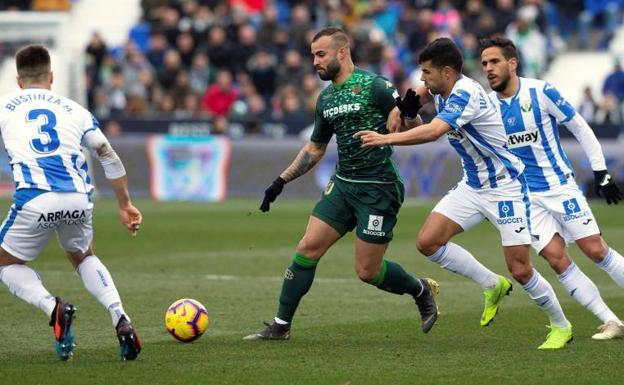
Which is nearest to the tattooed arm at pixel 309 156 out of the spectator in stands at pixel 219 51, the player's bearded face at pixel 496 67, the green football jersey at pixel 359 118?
the green football jersey at pixel 359 118

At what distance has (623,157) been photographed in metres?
22.6

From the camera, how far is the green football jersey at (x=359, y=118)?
9.60 metres

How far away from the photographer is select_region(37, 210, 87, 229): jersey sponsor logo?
8312 millimetres

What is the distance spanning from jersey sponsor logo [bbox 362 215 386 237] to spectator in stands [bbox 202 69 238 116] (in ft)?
55.7

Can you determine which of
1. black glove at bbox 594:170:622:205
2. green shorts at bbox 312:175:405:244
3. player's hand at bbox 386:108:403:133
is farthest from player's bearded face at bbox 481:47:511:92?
green shorts at bbox 312:175:405:244

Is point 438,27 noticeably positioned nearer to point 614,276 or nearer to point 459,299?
point 459,299

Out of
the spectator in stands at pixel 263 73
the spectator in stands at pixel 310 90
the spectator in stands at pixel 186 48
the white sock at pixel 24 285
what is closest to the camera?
the white sock at pixel 24 285

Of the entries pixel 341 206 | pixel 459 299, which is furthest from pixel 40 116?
pixel 459 299

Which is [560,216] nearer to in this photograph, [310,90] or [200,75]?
[310,90]

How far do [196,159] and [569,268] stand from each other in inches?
584

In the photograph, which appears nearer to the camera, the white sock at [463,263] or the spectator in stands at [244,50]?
the white sock at [463,263]

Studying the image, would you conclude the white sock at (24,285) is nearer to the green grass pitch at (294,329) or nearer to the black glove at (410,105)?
the green grass pitch at (294,329)

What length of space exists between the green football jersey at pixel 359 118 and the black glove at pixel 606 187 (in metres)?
1.50

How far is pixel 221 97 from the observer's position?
1043 inches
